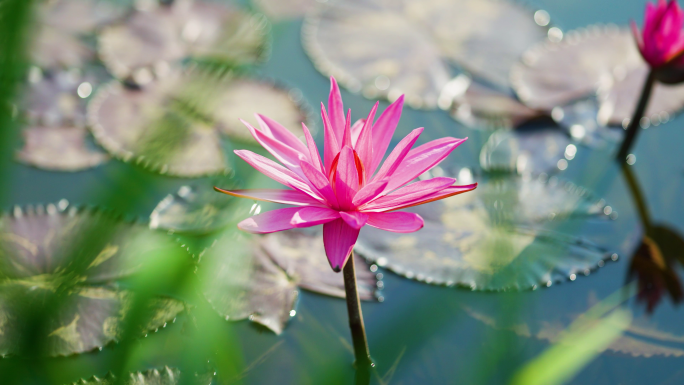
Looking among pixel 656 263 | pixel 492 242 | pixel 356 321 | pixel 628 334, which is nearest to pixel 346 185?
pixel 356 321

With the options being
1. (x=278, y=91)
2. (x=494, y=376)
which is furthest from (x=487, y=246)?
(x=278, y=91)

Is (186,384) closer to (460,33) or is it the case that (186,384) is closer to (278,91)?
(278,91)

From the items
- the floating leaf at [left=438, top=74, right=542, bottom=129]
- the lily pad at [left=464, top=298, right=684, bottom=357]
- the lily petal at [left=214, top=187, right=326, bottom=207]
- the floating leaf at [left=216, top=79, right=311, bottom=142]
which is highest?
the lily petal at [left=214, top=187, right=326, bottom=207]

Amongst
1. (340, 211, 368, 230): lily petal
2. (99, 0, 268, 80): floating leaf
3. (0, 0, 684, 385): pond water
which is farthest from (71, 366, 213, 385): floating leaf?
(99, 0, 268, 80): floating leaf

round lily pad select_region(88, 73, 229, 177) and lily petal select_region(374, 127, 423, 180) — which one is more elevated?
lily petal select_region(374, 127, 423, 180)

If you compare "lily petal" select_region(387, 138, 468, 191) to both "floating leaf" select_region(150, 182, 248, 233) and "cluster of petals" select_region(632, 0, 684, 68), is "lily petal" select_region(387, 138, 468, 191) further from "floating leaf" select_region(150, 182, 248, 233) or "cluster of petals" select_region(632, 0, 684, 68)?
"cluster of petals" select_region(632, 0, 684, 68)

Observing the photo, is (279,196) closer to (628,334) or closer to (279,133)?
(279,133)

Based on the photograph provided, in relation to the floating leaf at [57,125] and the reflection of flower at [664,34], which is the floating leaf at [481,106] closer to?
the reflection of flower at [664,34]

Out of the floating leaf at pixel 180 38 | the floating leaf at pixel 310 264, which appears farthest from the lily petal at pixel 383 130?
the floating leaf at pixel 180 38
